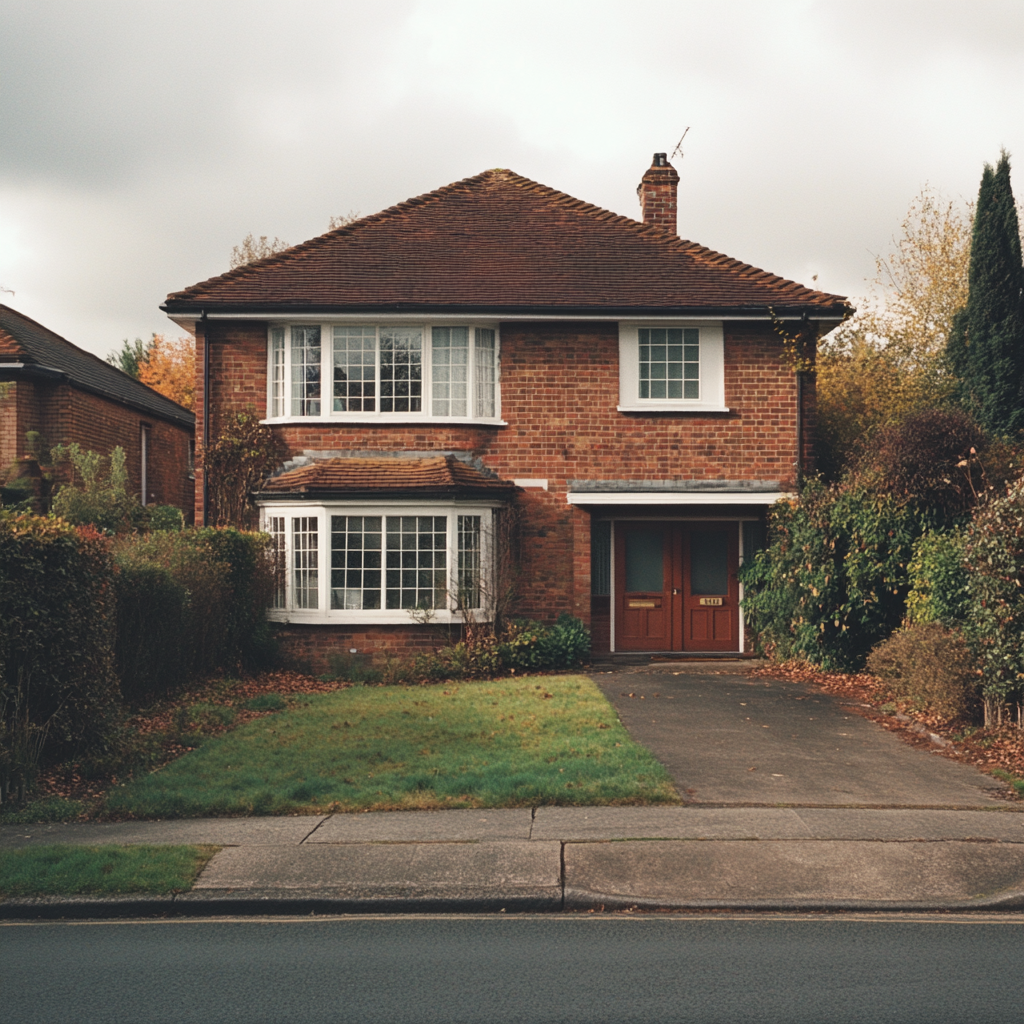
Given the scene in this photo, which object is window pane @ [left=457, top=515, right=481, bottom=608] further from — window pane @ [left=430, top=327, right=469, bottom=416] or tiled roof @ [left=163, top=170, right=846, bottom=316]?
tiled roof @ [left=163, top=170, right=846, bottom=316]

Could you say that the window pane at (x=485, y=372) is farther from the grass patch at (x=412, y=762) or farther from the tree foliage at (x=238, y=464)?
the grass patch at (x=412, y=762)

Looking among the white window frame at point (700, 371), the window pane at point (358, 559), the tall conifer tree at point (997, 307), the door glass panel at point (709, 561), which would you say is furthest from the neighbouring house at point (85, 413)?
the tall conifer tree at point (997, 307)

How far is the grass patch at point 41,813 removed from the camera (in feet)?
27.1

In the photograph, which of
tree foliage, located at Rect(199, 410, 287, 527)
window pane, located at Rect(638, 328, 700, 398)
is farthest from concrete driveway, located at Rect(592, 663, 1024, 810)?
tree foliage, located at Rect(199, 410, 287, 527)

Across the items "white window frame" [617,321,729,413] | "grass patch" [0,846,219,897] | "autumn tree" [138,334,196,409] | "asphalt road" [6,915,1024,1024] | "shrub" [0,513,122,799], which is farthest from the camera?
Result: "autumn tree" [138,334,196,409]

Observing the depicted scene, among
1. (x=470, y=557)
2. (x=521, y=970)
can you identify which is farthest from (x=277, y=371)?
(x=521, y=970)

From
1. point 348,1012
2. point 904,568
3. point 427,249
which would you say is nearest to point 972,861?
point 348,1012

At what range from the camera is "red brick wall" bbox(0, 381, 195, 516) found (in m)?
21.1

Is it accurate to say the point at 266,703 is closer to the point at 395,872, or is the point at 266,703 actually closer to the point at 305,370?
the point at 305,370

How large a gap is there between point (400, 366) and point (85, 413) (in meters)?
8.66

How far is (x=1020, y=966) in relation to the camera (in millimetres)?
5352

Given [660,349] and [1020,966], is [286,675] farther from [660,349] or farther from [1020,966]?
[1020,966]

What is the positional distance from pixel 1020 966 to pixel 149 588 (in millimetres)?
10050

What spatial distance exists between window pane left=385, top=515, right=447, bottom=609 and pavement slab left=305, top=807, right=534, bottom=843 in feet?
27.2
